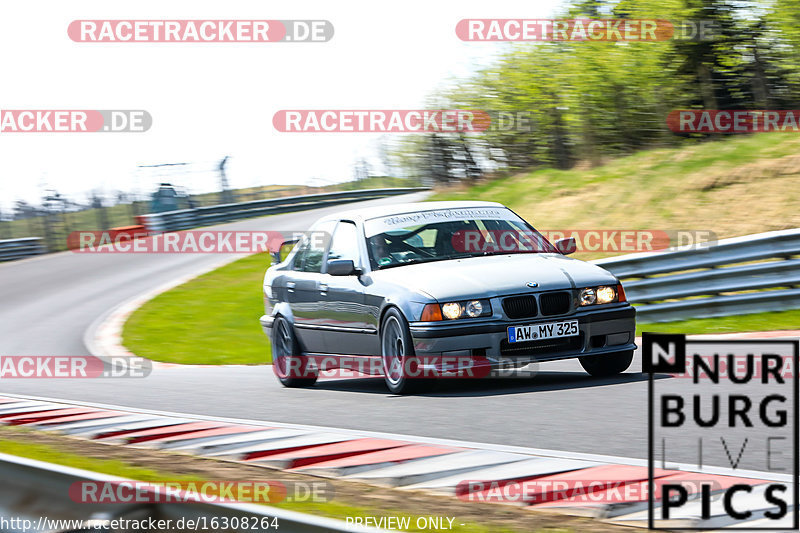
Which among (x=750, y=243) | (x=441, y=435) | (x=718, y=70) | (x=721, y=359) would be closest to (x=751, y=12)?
(x=718, y=70)

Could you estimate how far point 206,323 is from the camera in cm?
1784

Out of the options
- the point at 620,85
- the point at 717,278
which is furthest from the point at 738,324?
the point at 620,85

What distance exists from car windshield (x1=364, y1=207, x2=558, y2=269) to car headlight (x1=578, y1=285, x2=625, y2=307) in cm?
96

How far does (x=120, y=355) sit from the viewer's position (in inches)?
589

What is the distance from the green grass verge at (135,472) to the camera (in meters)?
4.48

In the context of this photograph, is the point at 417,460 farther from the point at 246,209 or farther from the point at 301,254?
the point at 246,209

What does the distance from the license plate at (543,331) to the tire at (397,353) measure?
751mm

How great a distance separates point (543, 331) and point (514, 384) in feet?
2.74

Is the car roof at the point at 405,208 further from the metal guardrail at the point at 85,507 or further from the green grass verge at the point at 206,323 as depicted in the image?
the metal guardrail at the point at 85,507

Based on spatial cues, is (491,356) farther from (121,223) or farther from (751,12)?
(121,223)

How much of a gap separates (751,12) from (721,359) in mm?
19366

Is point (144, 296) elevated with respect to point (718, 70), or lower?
lower

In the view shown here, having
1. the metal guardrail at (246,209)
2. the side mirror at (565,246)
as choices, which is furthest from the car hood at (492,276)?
the metal guardrail at (246,209)

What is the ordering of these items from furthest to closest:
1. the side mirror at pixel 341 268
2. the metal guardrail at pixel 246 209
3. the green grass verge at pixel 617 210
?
the metal guardrail at pixel 246 209 < the green grass verge at pixel 617 210 < the side mirror at pixel 341 268
